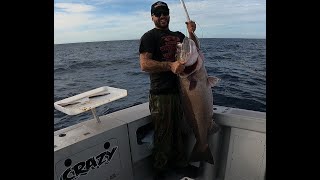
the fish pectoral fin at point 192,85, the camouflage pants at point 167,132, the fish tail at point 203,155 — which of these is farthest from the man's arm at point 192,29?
the fish tail at point 203,155

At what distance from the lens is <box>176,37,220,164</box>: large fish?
3.34 metres

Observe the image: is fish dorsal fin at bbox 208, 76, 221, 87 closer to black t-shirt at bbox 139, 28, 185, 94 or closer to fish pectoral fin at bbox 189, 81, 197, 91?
fish pectoral fin at bbox 189, 81, 197, 91

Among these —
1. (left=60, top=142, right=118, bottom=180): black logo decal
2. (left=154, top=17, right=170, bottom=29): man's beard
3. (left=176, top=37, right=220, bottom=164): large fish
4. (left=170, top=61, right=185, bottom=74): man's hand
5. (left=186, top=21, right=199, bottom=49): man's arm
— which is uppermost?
(left=154, top=17, right=170, bottom=29): man's beard

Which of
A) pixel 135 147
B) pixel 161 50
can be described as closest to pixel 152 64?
pixel 161 50

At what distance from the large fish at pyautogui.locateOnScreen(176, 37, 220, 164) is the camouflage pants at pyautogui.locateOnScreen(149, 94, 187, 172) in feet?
0.57

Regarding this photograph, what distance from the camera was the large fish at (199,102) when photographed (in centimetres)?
334

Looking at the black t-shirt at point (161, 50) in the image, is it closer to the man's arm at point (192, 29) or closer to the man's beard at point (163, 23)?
the man's beard at point (163, 23)

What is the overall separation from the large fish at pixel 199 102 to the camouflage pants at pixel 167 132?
17cm

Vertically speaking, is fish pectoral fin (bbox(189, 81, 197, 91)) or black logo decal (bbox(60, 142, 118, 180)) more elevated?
fish pectoral fin (bbox(189, 81, 197, 91))

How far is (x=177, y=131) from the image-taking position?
3730mm

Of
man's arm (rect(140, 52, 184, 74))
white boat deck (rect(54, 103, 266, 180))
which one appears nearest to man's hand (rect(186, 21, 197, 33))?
man's arm (rect(140, 52, 184, 74))
